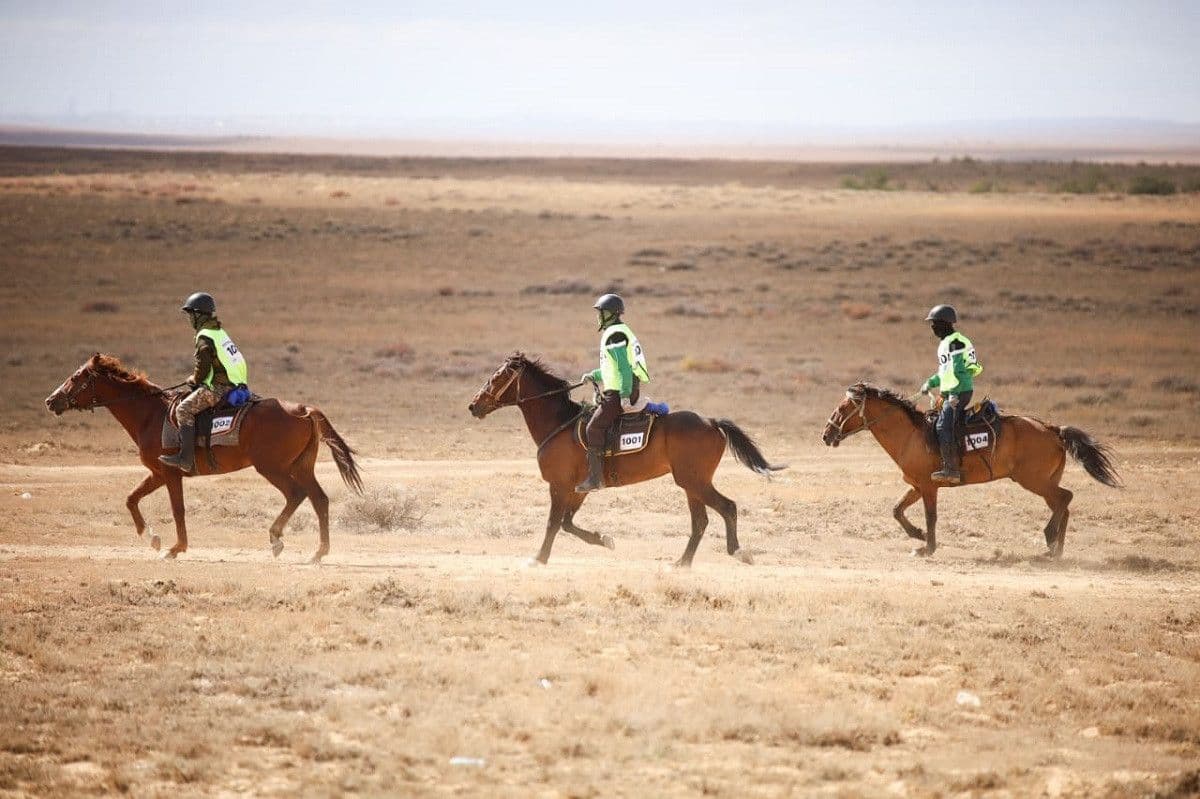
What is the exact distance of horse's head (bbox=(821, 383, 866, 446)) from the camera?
16.6 metres

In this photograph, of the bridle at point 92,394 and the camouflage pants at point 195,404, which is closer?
the camouflage pants at point 195,404

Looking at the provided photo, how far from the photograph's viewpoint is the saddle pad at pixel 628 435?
14617mm

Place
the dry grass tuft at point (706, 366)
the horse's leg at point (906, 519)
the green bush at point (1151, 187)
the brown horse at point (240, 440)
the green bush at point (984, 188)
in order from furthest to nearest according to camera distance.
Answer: the green bush at point (984, 188), the green bush at point (1151, 187), the dry grass tuft at point (706, 366), the horse's leg at point (906, 519), the brown horse at point (240, 440)

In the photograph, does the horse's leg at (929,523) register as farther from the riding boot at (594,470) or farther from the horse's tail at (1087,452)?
the riding boot at (594,470)

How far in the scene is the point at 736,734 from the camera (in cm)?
951

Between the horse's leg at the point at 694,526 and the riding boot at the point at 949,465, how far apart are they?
3.49m

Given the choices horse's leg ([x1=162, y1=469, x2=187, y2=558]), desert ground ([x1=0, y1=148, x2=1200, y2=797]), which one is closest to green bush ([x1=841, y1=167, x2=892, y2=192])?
desert ground ([x1=0, y1=148, x2=1200, y2=797])

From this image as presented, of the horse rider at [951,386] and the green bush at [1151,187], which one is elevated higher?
the green bush at [1151,187]

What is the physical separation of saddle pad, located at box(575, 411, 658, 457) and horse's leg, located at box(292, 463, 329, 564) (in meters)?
3.18

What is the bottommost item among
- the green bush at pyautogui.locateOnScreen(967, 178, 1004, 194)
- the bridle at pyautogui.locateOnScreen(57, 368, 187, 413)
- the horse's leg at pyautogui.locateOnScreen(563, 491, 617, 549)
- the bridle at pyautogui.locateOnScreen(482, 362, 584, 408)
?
the horse's leg at pyautogui.locateOnScreen(563, 491, 617, 549)

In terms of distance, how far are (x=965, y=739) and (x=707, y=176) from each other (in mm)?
109981

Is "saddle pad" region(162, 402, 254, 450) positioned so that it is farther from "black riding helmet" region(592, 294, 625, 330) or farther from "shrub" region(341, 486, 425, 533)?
"black riding helmet" region(592, 294, 625, 330)

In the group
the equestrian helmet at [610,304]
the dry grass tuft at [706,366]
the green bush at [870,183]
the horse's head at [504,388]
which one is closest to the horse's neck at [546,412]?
the horse's head at [504,388]

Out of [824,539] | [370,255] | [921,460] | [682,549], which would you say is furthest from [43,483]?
[370,255]
